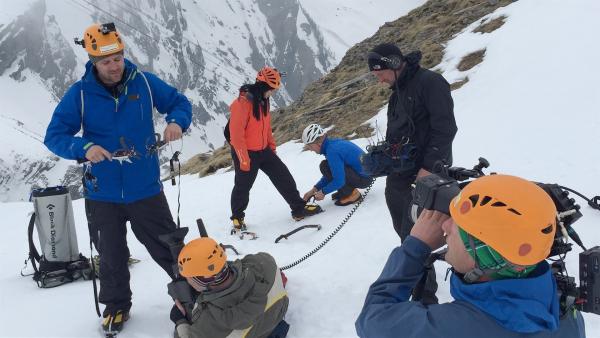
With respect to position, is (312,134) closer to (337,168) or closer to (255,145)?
(337,168)

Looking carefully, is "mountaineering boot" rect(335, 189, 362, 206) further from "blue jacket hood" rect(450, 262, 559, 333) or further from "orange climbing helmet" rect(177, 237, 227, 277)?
"blue jacket hood" rect(450, 262, 559, 333)

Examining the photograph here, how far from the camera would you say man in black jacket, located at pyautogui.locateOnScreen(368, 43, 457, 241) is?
3.92 m

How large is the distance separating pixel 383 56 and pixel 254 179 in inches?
142

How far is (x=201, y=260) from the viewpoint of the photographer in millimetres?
3703

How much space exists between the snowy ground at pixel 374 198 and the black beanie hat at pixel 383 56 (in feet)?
7.13

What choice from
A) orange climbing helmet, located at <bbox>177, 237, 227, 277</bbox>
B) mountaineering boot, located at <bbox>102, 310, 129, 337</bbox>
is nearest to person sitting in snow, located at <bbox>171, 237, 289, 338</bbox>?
orange climbing helmet, located at <bbox>177, 237, 227, 277</bbox>

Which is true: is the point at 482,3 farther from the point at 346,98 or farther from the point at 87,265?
the point at 87,265

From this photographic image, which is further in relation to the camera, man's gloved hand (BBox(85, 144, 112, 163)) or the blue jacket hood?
man's gloved hand (BBox(85, 144, 112, 163))

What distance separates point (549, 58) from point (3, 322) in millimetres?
11477

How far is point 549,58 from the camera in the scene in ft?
36.4

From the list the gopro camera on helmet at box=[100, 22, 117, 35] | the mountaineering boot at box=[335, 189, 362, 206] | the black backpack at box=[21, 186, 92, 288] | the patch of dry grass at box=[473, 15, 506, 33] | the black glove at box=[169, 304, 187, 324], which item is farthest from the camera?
the patch of dry grass at box=[473, 15, 506, 33]

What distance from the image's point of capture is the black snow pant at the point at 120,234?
4.44m

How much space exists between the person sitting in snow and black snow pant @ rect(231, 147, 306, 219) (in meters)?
3.22

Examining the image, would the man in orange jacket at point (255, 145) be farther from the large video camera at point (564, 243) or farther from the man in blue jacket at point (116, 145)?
the large video camera at point (564, 243)
